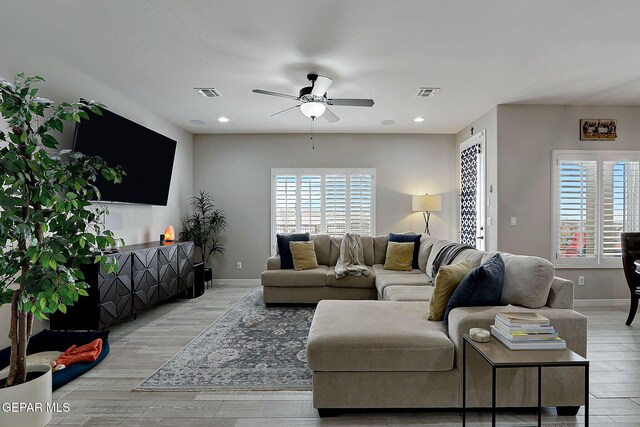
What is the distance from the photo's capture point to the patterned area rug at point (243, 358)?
97.9 inches

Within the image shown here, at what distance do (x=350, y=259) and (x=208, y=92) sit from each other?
9.35 feet

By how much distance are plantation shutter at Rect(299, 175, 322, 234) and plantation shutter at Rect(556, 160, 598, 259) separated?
363 centimetres

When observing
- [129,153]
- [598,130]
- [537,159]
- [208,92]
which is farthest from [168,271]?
[598,130]

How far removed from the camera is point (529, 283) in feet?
7.43

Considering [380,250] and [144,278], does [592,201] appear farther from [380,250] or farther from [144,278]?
[144,278]

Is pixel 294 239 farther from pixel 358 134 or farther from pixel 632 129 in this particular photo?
pixel 632 129

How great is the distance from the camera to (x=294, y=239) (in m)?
5.09

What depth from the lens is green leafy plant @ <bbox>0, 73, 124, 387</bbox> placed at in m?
1.53

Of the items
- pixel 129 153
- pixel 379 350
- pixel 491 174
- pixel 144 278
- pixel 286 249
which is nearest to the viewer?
pixel 379 350

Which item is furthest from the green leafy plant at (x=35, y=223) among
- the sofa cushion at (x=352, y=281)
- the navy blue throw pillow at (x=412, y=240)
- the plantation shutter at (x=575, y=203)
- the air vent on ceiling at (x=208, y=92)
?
the plantation shutter at (x=575, y=203)

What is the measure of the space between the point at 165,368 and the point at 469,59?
151 inches

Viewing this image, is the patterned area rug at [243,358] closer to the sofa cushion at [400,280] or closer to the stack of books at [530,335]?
the sofa cushion at [400,280]

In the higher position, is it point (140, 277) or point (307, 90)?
point (307, 90)

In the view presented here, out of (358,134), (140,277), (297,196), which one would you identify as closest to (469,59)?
(358,134)
